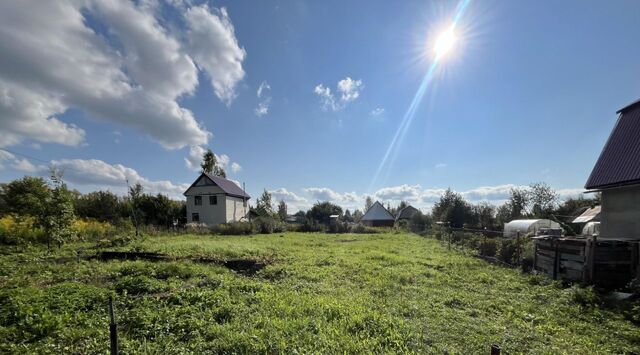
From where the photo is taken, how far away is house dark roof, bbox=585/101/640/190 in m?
9.28

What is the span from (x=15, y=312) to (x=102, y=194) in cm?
2860

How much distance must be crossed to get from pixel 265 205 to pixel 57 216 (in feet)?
101

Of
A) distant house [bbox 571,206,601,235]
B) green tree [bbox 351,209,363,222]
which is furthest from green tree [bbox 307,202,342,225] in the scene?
distant house [bbox 571,206,601,235]

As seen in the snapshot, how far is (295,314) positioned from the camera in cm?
507

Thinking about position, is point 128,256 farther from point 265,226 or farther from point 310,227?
point 310,227

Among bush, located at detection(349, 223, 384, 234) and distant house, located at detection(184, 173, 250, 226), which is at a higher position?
distant house, located at detection(184, 173, 250, 226)

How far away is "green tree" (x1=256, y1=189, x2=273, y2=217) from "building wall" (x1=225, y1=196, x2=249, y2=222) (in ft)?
12.1

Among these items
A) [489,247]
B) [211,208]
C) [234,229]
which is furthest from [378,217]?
[489,247]

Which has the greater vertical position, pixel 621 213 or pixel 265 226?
pixel 621 213

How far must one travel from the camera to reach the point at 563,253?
8320mm

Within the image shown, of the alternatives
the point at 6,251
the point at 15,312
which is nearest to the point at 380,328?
the point at 15,312

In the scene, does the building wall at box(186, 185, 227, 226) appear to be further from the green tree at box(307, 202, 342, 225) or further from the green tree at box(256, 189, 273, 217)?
the green tree at box(307, 202, 342, 225)

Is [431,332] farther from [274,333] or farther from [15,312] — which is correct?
[15,312]

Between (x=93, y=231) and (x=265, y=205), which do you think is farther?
(x=265, y=205)
